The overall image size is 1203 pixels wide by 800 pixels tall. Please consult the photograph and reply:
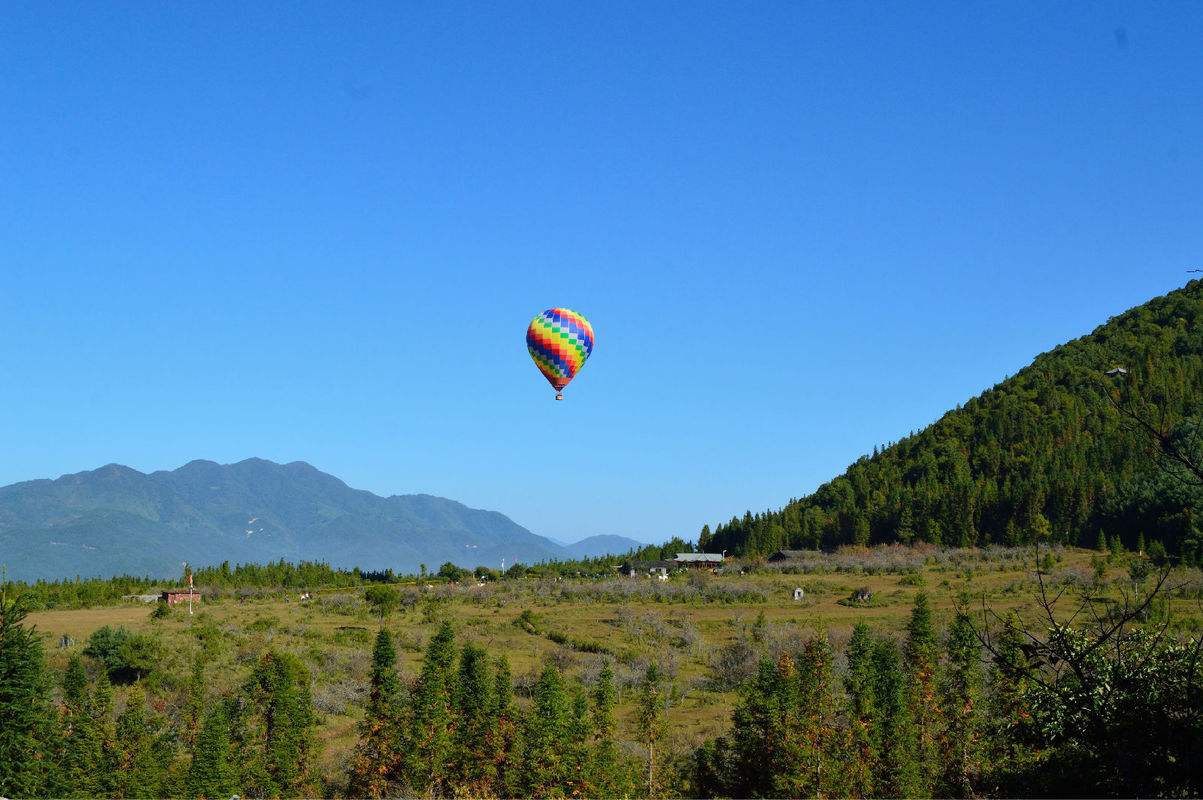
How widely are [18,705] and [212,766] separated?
22.4 ft

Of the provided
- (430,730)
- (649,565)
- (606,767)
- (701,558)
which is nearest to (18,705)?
(430,730)

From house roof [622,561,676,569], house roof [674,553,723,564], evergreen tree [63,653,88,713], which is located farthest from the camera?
house roof [622,561,676,569]

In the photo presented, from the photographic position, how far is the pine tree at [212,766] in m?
34.1

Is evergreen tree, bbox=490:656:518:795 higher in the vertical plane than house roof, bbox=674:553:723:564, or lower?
lower

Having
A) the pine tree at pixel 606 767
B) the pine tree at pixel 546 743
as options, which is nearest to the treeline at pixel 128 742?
the pine tree at pixel 546 743

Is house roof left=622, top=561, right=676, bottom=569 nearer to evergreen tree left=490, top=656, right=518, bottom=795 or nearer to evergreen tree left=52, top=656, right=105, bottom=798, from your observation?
evergreen tree left=490, top=656, right=518, bottom=795

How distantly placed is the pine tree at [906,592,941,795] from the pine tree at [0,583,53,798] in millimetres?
28039

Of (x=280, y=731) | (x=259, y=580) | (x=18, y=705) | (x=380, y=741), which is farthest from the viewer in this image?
(x=259, y=580)

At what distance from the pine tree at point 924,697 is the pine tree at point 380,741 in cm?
1865

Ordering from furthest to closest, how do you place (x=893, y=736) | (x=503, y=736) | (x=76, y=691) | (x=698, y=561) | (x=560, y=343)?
(x=698, y=561) < (x=560, y=343) < (x=76, y=691) < (x=503, y=736) < (x=893, y=736)

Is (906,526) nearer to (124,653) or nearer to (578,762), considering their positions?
(124,653)

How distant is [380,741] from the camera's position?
3744 centimetres

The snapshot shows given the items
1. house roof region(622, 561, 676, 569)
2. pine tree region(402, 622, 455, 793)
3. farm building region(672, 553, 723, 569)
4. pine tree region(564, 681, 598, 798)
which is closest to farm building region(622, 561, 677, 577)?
house roof region(622, 561, 676, 569)

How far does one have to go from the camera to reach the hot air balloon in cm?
5262
